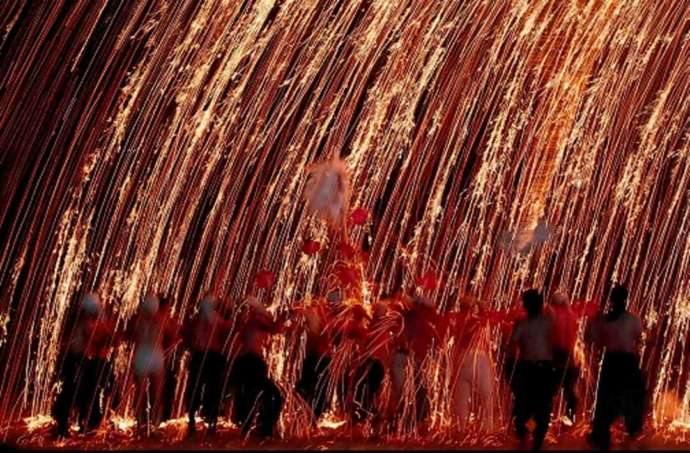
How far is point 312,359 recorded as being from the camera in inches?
647

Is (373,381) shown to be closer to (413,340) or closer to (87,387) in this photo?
(413,340)

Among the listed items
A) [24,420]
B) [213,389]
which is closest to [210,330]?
[213,389]

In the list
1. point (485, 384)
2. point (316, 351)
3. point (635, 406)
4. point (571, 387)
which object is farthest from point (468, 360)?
point (635, 406)

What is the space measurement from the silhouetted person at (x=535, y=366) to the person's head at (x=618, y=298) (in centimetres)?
57

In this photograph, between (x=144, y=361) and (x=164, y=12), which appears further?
(x=164, y=12)

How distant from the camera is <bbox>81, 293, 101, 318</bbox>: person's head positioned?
51.8ft

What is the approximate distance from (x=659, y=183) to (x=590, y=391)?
39.8 feet

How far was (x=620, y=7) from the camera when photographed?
60.5 feet

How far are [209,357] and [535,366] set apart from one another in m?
4.61

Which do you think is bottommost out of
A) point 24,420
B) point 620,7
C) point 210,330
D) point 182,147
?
point 24,420

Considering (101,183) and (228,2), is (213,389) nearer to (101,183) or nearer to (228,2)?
(228,2)

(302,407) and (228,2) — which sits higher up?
(228,2)

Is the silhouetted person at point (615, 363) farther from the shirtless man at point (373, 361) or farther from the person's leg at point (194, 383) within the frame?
the person's leg at point (194, 383)

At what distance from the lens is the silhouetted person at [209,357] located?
16.0 m
